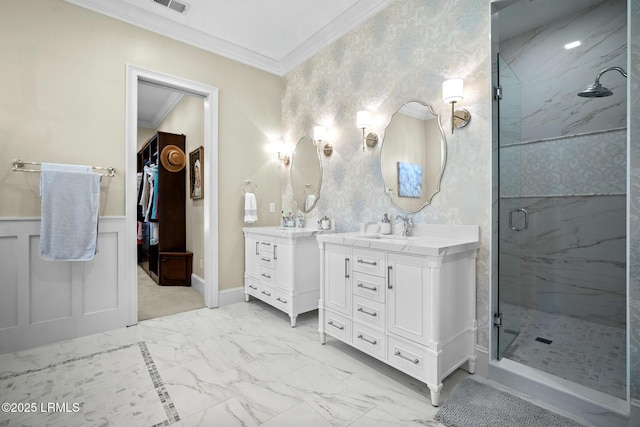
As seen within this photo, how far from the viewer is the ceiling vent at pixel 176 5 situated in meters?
2.75

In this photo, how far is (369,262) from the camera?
2062 mm

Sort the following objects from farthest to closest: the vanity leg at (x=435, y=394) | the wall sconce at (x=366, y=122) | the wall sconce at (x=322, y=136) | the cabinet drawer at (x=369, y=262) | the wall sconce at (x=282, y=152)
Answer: the wall sconce at (x=282, y=152), the wall sconce at (x=322, y=136), the wall sconce at (x=366, y=122), the cabinet drawer at (x=369, y=262), the vanity leg at (x=435, y=394)

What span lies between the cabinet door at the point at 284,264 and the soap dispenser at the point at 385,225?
0.82 m

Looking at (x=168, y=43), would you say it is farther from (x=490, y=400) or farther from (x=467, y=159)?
(x=490, y=400)

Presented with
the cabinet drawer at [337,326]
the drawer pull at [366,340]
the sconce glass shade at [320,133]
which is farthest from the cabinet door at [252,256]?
the drawer pull at [366,340]

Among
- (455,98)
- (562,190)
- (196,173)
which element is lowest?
(562,190)

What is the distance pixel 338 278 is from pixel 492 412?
1185 millimetres

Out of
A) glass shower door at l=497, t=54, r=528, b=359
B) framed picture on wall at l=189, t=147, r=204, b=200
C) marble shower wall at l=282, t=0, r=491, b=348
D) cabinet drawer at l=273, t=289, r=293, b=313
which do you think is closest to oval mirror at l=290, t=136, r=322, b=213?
marble shower wall at l=282, t=0, r=491, b=348

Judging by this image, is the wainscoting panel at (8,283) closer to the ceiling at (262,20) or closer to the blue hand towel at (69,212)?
the blue hand towel at (69,212)

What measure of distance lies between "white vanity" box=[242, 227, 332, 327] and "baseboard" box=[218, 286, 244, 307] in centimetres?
38

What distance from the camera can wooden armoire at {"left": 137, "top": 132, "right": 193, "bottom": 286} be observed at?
430 centimetres

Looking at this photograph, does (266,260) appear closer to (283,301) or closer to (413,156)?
(283,301)

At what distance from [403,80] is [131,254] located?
9.43 ft

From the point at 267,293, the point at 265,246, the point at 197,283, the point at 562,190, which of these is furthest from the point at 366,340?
the point at 197,283
